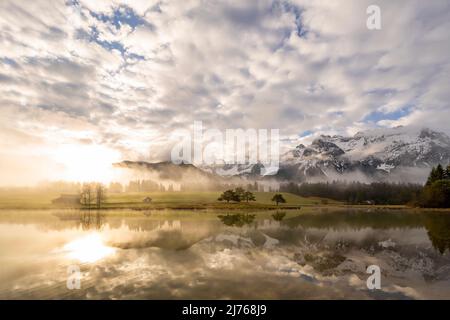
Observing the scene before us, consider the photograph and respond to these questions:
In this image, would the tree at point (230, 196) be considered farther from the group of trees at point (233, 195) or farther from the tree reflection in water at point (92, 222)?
the tree reflection in water at point (92, 222)

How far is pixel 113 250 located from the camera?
1350 inches

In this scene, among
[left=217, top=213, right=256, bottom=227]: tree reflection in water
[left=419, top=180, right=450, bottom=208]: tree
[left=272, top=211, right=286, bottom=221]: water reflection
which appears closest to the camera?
[left=217, top=213, right=256, bottom=227]: tree reflection in water

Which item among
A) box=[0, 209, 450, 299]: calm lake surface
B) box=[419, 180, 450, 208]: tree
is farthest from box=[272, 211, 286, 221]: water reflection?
box=[419, 180, 450, 208]: tree

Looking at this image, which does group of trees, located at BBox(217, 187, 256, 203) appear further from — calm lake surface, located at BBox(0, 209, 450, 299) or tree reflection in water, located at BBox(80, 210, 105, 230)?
calm lake surface, located at BBox(0, 209, 450, 299)

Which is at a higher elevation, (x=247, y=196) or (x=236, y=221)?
(x=247, y=196)

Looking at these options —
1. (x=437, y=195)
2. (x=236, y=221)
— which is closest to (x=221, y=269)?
(x=236, y=221)

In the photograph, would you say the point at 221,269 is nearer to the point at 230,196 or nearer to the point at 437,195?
the point at 230,196
